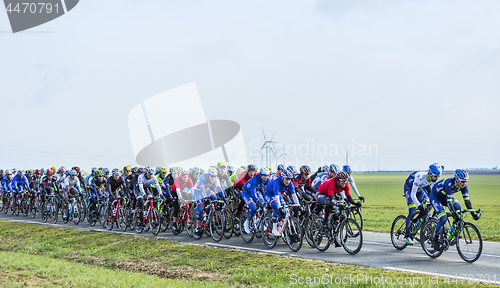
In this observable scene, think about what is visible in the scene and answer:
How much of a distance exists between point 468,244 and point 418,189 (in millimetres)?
2251

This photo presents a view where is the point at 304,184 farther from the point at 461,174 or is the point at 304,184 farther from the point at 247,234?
the point at 461,174

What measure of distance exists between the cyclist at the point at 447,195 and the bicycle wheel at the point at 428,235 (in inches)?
8.2

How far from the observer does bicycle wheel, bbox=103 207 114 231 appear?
18331mm

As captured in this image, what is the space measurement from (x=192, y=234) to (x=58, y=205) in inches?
364

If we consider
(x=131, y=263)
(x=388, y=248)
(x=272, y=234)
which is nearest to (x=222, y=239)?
(x=272, y=234)

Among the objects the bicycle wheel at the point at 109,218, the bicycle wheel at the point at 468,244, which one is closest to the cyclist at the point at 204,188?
the bicycle wheel at the point at 109,218

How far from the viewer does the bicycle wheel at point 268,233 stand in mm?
12961

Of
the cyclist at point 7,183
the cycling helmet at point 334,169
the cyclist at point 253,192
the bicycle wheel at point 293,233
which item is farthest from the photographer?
the cyclist at point 7,183

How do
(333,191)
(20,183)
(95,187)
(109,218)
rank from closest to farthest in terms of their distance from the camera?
1. (333,191)
2. (109,218)
3. (95,187)
4. (20,183)

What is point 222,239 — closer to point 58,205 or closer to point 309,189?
point 309,189

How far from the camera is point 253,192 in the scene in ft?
45.0

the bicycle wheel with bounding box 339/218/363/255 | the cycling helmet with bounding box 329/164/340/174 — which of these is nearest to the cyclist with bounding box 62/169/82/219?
the cycling helmet with bounding box 329/164/340/174

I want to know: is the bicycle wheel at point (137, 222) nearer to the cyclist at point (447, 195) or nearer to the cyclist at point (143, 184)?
the cyclist at point (143, 184)

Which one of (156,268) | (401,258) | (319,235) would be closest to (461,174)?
(401,258)
